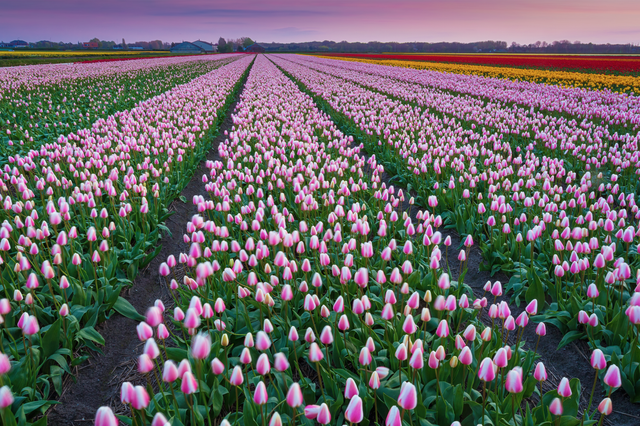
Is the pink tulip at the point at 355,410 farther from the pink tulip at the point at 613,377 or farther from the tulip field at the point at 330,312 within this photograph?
the pink tulip at the point at 613,377

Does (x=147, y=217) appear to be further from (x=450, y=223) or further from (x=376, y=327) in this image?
(x=450, y=223)

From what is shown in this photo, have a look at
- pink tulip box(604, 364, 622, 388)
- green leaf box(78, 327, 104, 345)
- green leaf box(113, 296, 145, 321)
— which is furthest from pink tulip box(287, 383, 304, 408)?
green leaf box(113, 296, 145, 321)

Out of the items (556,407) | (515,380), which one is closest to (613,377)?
(556,407)

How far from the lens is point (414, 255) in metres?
4.78

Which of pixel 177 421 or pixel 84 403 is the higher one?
pixel 177 421

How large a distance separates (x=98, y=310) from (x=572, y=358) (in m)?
4.30

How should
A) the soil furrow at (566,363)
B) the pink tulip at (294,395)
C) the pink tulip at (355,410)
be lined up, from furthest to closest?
1. the soil furrow at (566,363)
2. the pink tulip at (294,395)
3. the pink tulip at (355,410)

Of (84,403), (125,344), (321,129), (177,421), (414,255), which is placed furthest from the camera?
(321,129)

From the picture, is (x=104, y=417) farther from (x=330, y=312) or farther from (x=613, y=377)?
(x=613, y=377)

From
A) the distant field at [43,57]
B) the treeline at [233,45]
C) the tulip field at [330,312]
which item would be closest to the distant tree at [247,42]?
the treeline at [233,45]

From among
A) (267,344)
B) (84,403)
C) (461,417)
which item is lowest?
(84,403)

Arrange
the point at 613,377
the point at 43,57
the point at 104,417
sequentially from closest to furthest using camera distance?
the point at 104,417
the point at 613,377
the point at 43,57

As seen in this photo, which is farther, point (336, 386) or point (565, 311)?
point (565, 311)

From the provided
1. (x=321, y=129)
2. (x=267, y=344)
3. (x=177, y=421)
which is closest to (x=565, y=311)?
(x=267, y=344)
